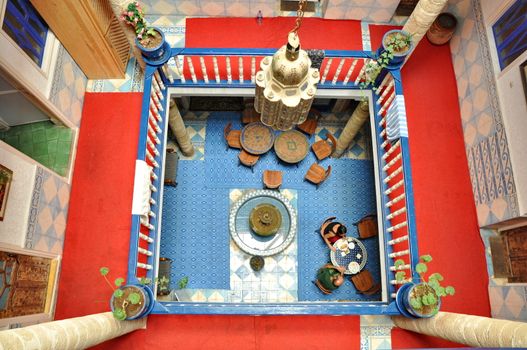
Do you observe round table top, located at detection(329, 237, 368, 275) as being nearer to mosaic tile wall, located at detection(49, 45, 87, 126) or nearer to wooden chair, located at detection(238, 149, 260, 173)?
wooden chair, located at detection(238, 149, 260, 173)

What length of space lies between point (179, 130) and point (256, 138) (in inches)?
52.8

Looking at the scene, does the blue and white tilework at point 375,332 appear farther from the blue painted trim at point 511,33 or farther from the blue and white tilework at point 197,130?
the blue and white tilework at point 197,130

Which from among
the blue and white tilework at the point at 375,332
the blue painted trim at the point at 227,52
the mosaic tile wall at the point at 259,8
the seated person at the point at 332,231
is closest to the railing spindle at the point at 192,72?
the blue painted trim at the point at 227,52

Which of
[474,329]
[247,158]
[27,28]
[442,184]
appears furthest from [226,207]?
[474,329]

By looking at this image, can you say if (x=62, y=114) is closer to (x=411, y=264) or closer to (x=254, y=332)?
(x=254, y=332)

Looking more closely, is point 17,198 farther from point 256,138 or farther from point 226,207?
point 256,138

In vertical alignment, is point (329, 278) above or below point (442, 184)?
below

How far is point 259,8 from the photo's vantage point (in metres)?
5.40

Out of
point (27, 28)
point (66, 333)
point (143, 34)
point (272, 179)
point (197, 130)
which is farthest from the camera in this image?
point (197, 130)

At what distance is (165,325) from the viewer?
4.14 meters

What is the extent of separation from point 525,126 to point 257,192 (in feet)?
12.4

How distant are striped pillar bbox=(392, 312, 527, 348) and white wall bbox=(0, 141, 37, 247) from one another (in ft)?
13.5

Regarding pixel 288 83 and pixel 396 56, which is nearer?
pixel 288 83

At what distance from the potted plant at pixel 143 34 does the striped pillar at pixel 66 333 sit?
2938 millimetres
